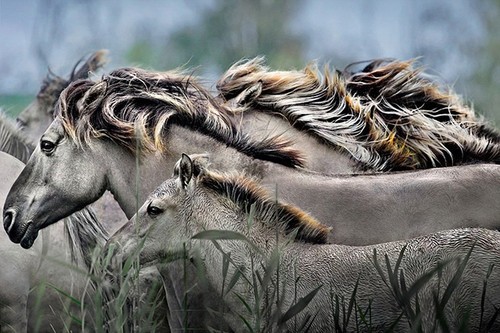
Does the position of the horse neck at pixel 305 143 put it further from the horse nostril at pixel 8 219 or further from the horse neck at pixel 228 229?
the horse nostril at pixel 8 219

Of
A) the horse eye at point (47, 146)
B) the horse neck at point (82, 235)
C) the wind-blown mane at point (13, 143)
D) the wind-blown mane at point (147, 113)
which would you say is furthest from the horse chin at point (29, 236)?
the wind-blown mane at point (13, 143)

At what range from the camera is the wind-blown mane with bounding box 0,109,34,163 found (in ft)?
22.8

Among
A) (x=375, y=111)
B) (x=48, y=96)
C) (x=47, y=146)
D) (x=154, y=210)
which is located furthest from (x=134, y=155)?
(x=48, y=96)

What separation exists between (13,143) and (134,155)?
1.55 metres

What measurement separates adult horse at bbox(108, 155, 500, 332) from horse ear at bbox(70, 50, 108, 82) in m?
4.26

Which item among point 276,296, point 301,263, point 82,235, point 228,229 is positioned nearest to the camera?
point 276,296

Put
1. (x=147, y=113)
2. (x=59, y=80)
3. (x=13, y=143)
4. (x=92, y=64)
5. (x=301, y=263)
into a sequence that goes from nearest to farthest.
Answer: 1. (x=301, y=263)
2. (x=147, y=113)
3. (x=13, y=143)
4. (x=92, y=64)
5. (x=59, y=80)

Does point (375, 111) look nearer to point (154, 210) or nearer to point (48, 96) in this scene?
point (154, 210)

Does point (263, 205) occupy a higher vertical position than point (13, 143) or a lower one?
higher

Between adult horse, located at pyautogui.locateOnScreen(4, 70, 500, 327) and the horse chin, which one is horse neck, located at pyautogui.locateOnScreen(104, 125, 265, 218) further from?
the horse chin

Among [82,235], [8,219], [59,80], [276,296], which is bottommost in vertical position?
[59,80]

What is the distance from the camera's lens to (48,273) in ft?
20.3

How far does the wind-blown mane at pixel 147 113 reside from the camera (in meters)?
5.52

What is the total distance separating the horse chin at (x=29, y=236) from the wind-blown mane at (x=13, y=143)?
134 cm
